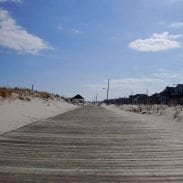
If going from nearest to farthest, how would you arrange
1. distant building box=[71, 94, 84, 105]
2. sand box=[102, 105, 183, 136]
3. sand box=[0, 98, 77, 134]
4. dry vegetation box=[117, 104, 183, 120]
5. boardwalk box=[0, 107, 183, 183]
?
boardwalk box=[0, 107, 183, 183] → sand box=[0, 98, 77, 134] → sand box=[102, 105, 183, 136] → dry vegetation box=[117, 104, 183, 120] → distant building box=[71, 94, 84, 105]

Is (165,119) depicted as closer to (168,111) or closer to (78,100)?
(168,111)

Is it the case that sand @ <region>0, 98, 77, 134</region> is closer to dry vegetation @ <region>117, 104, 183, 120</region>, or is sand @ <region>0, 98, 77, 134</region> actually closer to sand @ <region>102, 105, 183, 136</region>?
sand @ <region>102, 105, 183, 136</region>

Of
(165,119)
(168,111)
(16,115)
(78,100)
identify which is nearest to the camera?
(16,115)

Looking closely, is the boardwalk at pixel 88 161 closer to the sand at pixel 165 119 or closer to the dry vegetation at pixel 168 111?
the sand at pixel 165 119

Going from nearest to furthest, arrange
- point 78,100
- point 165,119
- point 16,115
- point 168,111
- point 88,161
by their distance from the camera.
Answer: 1. point 88,161
2. point 16,115
3. point 165,119
4. point 168,111
5. point 78,100

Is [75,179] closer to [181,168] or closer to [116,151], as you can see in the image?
[181,168]

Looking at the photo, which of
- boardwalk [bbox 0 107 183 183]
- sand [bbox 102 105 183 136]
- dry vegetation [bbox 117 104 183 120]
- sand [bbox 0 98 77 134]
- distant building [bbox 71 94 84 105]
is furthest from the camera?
distant building [bbox 71 94 84 105]

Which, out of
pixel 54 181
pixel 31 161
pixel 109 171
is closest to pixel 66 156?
pixel 31 161

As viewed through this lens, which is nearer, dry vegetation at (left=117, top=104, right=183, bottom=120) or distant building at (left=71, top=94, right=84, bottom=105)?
dry vegetation at (left=117, top=104, right=183, bottom=120)

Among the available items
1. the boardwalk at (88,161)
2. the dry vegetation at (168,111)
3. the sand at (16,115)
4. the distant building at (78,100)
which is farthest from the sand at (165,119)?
the distant building at (78,100)

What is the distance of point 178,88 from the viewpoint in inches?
6516

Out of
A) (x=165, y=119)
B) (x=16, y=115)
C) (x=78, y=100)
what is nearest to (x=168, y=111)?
(x=165, y=119)

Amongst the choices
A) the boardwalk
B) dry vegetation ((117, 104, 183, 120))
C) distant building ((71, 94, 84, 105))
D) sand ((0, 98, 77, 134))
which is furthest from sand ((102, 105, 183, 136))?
distant building ((71, 94, 84, 105))

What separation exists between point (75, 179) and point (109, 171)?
92 centimetres
